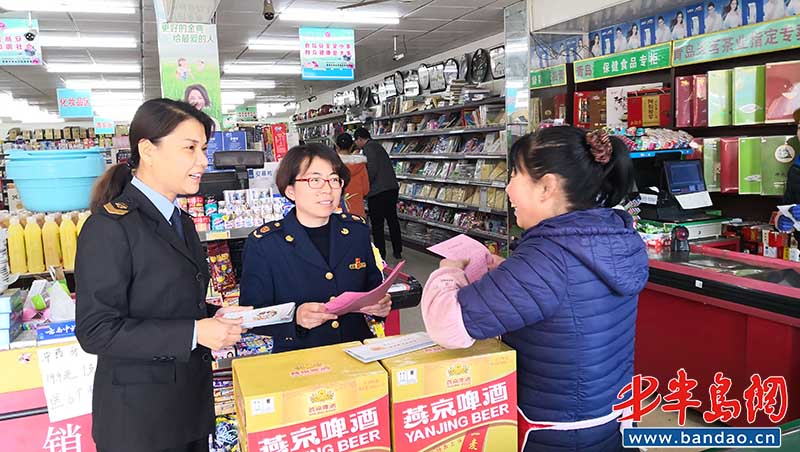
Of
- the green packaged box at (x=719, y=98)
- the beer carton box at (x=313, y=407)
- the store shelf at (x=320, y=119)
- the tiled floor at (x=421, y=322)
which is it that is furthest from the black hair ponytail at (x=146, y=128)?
the store shelf at (x=320, y=119)

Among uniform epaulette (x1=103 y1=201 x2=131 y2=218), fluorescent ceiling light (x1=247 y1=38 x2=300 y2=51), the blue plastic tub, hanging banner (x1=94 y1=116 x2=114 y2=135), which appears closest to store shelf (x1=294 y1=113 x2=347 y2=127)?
fluorescent ceiling light (x1=247 y1=38 x2=300 y2=51)

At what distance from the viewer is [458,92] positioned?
8656mm

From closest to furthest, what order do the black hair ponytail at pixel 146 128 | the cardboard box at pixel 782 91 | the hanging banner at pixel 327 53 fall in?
the black hair ponytail at pixel 146 128, the cardboard box at pixel 782 91, the hanging banner at pixel 327 53

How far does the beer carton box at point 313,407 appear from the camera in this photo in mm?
1164

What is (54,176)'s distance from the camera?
114 inches

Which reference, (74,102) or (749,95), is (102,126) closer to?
(74,102)

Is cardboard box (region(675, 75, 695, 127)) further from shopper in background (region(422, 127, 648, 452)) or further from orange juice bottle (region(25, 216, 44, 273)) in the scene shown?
orange juice bottle (region(25, 216, 44, 273))

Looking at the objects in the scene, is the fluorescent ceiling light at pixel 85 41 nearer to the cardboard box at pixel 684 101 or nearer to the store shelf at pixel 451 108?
the store shelf at pixel 451 108

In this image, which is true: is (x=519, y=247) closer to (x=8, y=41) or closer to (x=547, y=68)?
(x=547, y=68)

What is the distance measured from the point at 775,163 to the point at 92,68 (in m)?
11.3

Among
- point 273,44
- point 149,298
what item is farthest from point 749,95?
point 273,44

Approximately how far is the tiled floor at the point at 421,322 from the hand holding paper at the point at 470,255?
76.8 inches

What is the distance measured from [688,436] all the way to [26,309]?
2296 millimetres

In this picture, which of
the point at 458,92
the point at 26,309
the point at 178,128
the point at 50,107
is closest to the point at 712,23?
the point at 458,92
